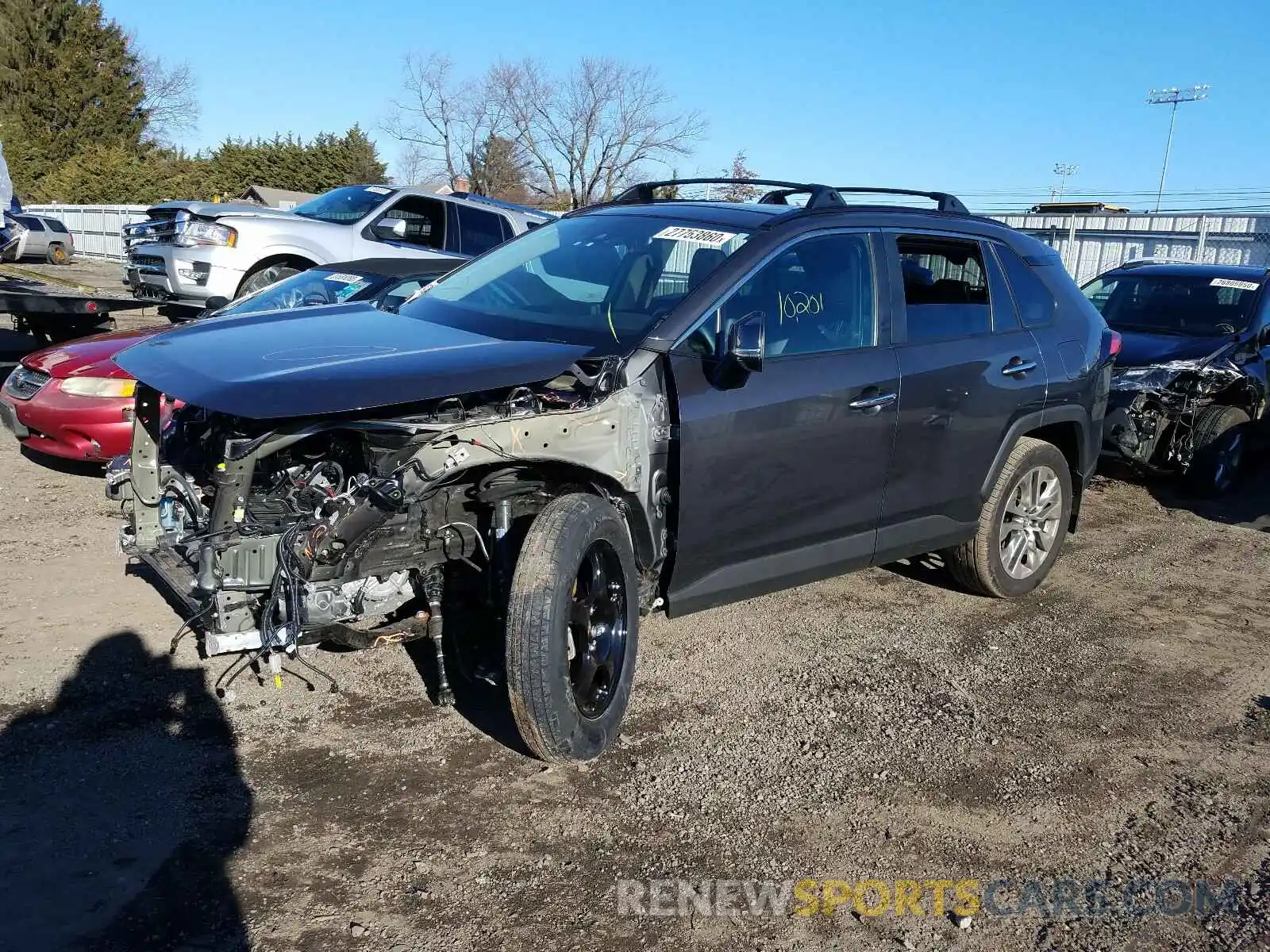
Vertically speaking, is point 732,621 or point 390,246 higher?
point 390,246

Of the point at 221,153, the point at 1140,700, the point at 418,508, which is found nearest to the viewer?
the point at 418,508

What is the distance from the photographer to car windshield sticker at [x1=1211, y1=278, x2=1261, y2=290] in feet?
28.5

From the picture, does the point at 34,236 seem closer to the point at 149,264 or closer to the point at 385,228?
the point at 149,264

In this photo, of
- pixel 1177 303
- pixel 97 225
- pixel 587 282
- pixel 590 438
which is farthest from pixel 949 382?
pixel 97 225

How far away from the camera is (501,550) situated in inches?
141

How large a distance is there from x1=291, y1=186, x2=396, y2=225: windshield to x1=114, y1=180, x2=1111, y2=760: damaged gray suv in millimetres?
7108

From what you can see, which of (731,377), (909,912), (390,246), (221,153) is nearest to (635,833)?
(909,912)

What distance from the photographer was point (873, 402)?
14.3ft

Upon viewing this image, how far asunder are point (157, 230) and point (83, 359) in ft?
18.1

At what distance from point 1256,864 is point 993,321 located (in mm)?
2738

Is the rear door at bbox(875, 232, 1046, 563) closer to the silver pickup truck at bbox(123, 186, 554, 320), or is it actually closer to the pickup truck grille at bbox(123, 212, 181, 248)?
the silver pickup truck at bbox(123, 186, 554, 320)

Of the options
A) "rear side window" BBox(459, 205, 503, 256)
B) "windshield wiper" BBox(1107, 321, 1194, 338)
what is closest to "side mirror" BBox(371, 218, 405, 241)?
"rear side window" BBox(459, 205, 503, 256)

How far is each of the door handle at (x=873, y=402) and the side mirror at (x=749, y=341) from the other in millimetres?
696

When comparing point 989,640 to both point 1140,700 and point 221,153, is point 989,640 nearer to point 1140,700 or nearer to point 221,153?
point 1140,700
